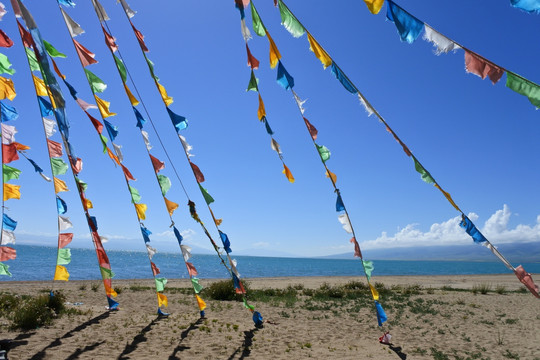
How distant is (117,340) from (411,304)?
42.3ft

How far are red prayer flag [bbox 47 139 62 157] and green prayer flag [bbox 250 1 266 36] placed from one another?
19.8ft

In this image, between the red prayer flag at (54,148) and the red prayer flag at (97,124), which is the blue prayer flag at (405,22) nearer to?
the red prayer flag at (97,124)

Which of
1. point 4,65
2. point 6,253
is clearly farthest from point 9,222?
point 4,65

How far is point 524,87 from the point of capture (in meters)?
3.42

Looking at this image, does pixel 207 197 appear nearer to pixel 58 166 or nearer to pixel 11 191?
pixel 58 166

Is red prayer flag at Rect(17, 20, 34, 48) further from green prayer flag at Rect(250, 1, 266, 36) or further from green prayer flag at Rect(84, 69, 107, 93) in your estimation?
green prayer flag at Rect(250, 1, 266, 36)

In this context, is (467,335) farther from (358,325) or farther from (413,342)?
(358,325)

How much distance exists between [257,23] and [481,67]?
126 inches

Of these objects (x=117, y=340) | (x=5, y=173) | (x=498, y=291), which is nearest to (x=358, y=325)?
(x=117, y=340)

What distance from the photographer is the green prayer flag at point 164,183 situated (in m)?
9.20

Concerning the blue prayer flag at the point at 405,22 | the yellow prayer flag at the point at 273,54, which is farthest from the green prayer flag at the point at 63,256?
the blue prayer flag at the point at 405,22

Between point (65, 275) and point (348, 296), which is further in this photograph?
point (348, 296)

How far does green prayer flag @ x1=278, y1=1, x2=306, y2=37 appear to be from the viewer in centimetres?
489

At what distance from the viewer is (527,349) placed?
909 cm
